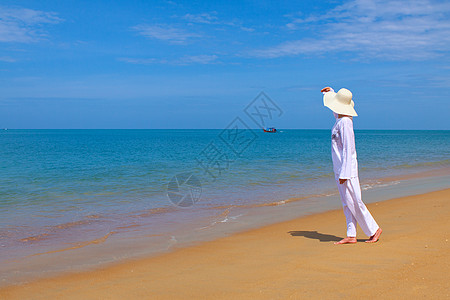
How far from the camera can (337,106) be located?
5.59 m

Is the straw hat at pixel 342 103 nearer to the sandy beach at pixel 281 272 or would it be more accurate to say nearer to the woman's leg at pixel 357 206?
the woman's leg at pixel 357 206

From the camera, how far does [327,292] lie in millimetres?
3748

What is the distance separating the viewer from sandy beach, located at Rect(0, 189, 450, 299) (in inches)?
152

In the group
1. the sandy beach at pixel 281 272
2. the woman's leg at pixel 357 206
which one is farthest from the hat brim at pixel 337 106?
Result: the sandy beach at pixel 281 272

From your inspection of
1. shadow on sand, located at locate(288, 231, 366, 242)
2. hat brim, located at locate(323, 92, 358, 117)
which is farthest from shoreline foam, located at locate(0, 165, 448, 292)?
hat brim, located at locate(323, 92, 358, 117)

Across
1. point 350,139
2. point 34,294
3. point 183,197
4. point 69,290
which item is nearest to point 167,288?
point 69,290

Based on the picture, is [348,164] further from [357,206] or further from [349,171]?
[357,206]

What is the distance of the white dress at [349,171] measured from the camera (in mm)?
5430

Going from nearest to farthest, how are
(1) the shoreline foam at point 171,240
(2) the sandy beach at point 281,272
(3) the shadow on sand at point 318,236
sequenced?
(2) the sandy beach at point 281,272, (1) the shoreline foam at point 171,240, (3) the shadow on sand at point 318,236

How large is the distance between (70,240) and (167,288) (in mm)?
3630

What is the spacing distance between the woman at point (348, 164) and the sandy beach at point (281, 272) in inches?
10.1

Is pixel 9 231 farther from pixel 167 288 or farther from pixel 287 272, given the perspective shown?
pixel 287 272

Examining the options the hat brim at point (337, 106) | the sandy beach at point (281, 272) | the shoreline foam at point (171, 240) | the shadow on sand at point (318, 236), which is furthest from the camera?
the shadow on sand at point (318, 236)

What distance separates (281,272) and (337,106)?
7.92 feet
